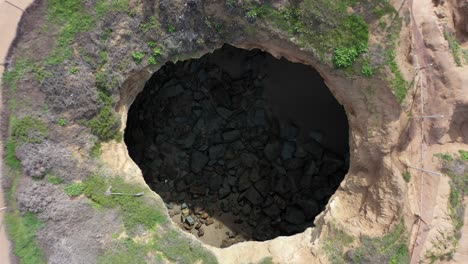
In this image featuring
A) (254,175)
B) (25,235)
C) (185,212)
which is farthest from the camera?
(254,175)

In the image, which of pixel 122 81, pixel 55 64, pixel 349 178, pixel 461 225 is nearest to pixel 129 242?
pixel 122 81

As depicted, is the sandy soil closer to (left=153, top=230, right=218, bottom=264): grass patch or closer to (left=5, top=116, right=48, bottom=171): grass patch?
(left=153, top=230, right=218, bottom=264): grass patch

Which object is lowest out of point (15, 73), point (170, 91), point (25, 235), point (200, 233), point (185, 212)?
point (200, 233)

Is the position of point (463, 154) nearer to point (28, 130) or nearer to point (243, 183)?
point (243, 183)

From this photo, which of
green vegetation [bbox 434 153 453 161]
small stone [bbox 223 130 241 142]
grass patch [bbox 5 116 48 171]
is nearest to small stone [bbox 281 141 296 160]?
small stone [bbox 223 130 241 142]

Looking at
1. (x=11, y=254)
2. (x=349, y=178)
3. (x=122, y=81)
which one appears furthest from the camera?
(x=349, y=178)

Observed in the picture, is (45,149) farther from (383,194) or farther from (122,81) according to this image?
(383,194)

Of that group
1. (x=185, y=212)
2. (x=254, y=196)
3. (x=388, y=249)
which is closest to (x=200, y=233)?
(x=185, y=212)
